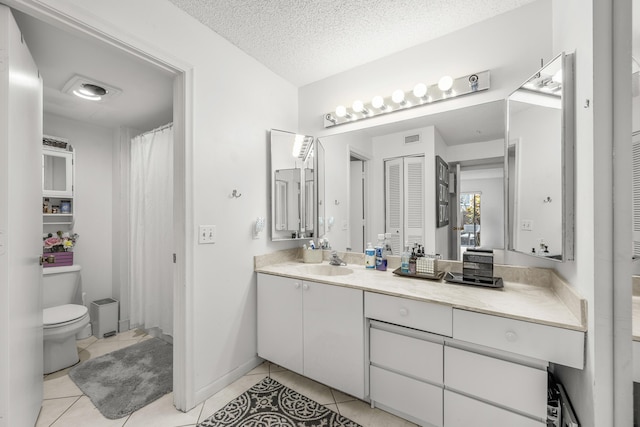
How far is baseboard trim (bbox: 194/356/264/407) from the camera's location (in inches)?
64.7

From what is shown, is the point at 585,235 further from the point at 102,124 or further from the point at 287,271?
the point at 102,124

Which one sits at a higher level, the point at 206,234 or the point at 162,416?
the point at 206,234

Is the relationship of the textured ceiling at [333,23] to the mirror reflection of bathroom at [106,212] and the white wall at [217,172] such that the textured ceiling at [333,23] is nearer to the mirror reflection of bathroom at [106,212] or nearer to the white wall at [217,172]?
the white wall at [217,172]

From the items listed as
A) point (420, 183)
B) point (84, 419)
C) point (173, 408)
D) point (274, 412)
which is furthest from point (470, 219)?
point (84, 419)

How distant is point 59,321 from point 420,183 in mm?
2946

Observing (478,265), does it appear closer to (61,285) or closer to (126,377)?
(126,377)

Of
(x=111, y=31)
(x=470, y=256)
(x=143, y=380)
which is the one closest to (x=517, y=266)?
(x=470, y=256)

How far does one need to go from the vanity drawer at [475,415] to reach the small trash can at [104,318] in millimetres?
3119

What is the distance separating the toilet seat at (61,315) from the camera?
197 centimetres

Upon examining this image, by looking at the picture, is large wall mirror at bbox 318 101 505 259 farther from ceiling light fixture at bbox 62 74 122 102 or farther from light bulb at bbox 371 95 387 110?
ceiling light fixture at bbox 62 74 122 102

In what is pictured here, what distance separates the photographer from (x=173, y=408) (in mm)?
1597

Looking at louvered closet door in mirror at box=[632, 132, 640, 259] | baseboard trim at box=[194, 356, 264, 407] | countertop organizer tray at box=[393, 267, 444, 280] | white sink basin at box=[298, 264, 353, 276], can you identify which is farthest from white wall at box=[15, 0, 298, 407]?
louvered closet door in mirror at box=[632, 132, 640, 259]

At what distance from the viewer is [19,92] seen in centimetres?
116

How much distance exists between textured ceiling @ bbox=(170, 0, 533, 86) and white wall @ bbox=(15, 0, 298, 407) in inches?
5.9
